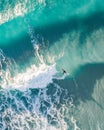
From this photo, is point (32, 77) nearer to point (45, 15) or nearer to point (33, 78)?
point (33, 78)

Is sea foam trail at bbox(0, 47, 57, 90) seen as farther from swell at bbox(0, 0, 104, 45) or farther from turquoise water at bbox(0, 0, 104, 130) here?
swell at bbox(0, 0, 104, 45)

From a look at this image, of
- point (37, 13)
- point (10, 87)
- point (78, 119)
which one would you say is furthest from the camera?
point (37, 13)

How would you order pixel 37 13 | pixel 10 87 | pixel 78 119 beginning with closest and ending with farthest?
pixel 78 119 < pixel 10 87 < pixel 37 13

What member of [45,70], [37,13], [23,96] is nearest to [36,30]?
[37,13]

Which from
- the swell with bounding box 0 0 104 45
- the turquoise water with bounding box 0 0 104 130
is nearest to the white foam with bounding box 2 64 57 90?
the turquoise water with bounding box 0 0 104 130

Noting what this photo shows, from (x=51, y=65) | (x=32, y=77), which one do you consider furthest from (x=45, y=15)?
(x=32, y=77)

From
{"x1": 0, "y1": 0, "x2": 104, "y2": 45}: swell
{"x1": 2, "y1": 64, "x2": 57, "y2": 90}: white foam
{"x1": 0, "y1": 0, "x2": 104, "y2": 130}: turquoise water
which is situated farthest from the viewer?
{"x1": 0, "y1": 0, "x2": 104, "y2": 45}: swell

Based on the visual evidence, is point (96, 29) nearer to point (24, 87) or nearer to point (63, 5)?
point (63, 5)

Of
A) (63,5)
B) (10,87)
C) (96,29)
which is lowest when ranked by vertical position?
(10,87)

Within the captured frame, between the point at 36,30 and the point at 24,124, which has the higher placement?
the point at 36,30
